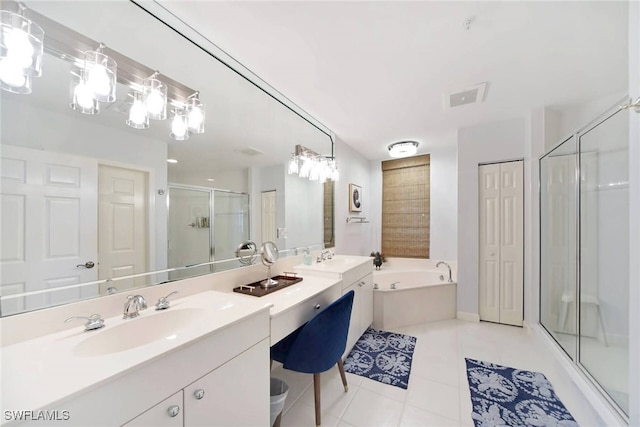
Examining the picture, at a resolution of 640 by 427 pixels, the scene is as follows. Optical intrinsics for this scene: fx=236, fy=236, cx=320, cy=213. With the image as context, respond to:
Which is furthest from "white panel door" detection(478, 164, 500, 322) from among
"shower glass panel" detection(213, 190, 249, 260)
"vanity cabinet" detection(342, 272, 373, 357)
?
"shower glass panel" detection(213, 190, 249, 260)

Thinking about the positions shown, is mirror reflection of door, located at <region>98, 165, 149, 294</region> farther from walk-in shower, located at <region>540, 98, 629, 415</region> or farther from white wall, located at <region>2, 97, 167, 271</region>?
walk-in shower, located at <region>540, 98, 629, 415</region>

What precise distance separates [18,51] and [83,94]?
187 millimetres

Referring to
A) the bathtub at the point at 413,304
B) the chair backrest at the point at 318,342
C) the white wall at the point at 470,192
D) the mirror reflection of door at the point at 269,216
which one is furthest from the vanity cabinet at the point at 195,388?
the white wall at the point at 470,192

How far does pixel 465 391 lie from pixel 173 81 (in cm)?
284

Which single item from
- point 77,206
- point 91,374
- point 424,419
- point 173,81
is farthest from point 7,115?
point 424,419

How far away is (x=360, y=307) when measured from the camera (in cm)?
235

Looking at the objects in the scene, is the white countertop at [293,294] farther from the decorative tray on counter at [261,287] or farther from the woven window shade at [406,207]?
the woven window shade at [406,207]

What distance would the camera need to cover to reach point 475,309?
2.87 metres

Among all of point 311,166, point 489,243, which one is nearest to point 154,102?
point 311,166

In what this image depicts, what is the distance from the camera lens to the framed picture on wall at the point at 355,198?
3.38 meters

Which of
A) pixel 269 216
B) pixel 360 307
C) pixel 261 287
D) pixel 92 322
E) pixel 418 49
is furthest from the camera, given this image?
pixel 360 307

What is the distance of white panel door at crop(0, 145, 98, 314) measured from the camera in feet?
2.76

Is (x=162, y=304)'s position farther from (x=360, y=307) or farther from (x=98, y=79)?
(x=360, y=307)

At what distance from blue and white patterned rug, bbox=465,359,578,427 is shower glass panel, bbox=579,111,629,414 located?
340 mm
